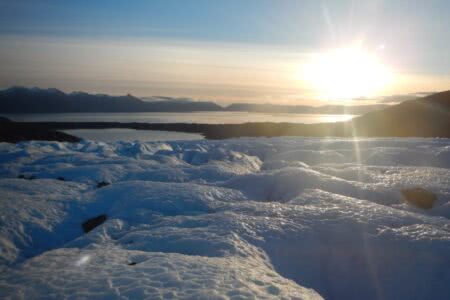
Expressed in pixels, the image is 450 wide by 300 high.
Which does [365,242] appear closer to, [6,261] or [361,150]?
[6,261]

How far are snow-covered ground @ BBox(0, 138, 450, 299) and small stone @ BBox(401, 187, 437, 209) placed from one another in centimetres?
53

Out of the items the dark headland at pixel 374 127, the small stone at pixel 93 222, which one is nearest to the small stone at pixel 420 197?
the small stone at pixel 93 222

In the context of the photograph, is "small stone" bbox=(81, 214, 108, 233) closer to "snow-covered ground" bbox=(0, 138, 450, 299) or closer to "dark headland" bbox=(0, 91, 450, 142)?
"snow-covered ground" bbox=(0, 138, 450, 299)

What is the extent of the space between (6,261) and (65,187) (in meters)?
13.1

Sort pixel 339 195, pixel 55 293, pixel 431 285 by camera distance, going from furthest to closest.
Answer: pixel 339 195 → pixel 431 285 → pixel 55 293

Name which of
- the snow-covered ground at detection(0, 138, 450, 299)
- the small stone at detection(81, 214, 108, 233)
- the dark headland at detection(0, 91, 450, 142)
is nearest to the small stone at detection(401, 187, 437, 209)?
the snow-covered ground at detection(0, 138, 450, 299)

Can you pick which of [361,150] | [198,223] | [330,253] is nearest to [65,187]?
[198,223]

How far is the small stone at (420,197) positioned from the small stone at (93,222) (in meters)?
22.2

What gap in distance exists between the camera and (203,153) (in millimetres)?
58594

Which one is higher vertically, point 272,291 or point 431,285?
point 272,291

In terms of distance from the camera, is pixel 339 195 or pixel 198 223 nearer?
pixel 198 223

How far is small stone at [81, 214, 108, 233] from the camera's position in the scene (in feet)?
75.7

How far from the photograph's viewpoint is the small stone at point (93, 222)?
75.7 feet

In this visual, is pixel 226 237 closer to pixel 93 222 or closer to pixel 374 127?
pixel 93 222
